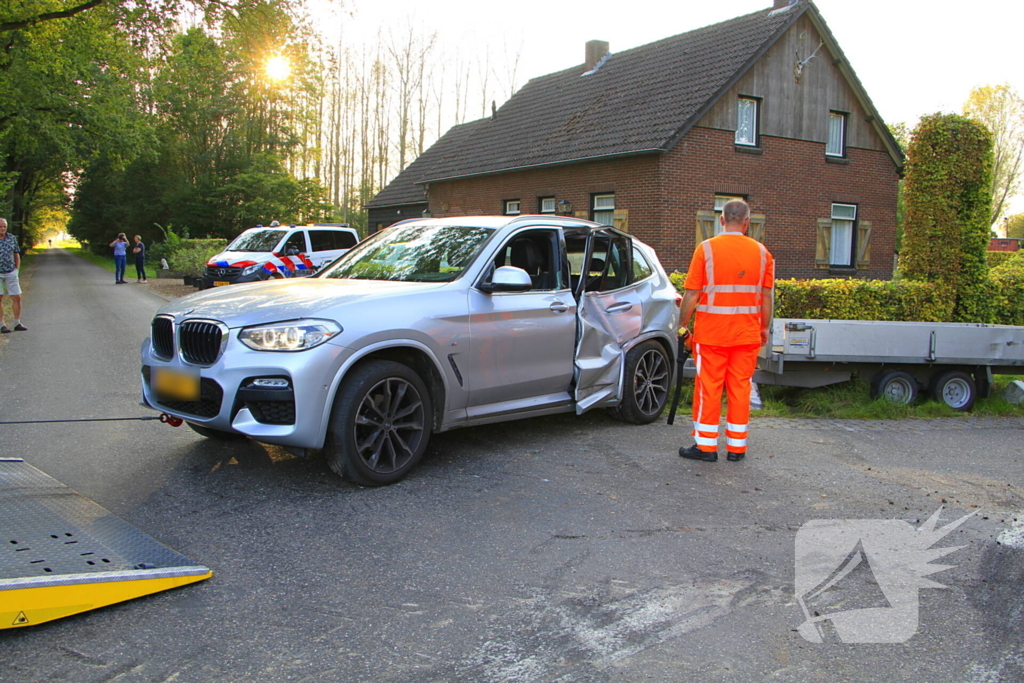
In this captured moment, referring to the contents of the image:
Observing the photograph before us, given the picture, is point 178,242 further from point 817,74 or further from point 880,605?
point 880,605

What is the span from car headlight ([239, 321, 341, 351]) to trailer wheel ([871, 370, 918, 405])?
22.1ft

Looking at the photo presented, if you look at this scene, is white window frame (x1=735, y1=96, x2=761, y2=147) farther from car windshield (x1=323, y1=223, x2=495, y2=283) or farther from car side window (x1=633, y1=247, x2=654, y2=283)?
car windshield (x1=323, y1=223, x2=495, y2=283)

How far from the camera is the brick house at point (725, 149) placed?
69.2ft

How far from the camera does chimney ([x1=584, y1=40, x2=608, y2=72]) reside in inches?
1064

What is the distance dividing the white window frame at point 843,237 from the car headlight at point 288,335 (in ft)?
71.9

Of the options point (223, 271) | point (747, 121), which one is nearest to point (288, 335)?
point (223, 271)

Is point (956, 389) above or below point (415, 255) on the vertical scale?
below

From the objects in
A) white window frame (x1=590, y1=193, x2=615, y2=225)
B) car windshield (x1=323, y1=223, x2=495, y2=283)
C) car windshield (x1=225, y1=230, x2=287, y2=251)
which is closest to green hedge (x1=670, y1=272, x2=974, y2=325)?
car windshield (x1=323, y1=223, x2=495, y2=283)

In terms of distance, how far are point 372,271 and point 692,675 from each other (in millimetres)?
3971

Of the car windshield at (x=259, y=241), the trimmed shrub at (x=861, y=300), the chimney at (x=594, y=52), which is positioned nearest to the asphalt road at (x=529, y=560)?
the trimmed shrub at (x=861, y=300)

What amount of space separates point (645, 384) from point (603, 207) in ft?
52.5

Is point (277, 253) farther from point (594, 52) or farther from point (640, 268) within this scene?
point (640, 268)

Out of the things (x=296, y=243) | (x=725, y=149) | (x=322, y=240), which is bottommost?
(x=296, y=243)

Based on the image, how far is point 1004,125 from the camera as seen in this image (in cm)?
5228
